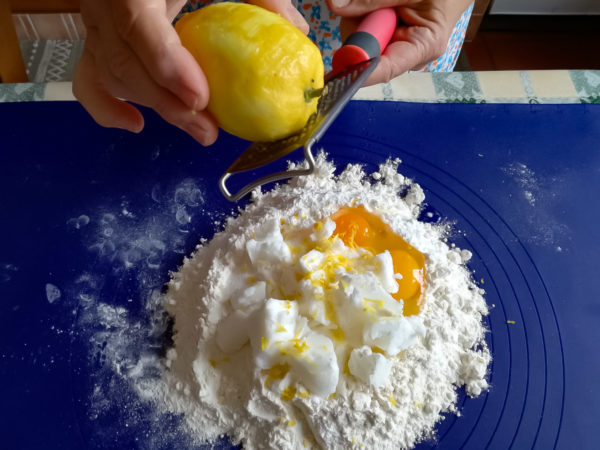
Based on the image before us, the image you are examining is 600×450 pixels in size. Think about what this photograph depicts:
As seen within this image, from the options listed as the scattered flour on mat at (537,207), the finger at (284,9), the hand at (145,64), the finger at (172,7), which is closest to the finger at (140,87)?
the hand at (145,64)

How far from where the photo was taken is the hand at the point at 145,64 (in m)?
0.66

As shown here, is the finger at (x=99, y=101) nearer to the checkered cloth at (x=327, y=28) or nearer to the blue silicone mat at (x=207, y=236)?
the blue silicone mat at (x=207, y=236)

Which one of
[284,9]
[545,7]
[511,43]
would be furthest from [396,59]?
[545,7]

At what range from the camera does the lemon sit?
0.67 metres

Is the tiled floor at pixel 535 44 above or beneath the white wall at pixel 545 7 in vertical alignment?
beneath

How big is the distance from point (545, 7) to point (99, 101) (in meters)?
2.03

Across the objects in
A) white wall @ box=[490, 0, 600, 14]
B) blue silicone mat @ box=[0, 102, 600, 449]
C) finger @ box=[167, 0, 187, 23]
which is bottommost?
blue silicone mat @ box=[0, 102, 600, 449]

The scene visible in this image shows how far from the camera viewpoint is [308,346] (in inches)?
31.9

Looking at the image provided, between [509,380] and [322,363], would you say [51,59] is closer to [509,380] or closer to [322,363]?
[322,363]

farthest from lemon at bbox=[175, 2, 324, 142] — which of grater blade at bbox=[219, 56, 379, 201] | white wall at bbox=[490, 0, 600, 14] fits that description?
white wall at bbox=[490, 0, 600, 14]

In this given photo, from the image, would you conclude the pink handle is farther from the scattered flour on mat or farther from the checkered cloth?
the scattered flour on mat

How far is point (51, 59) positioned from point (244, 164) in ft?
4.70

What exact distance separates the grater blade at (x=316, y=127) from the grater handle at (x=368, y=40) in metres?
0.04

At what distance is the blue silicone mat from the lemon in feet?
1.46
